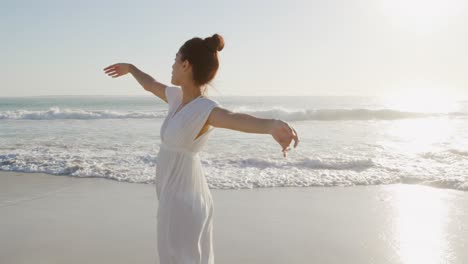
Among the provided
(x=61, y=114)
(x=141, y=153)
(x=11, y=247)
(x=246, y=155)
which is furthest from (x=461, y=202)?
(x=61, y=114)

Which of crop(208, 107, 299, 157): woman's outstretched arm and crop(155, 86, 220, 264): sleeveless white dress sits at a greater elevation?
crop(208, 107, 299, 157): woman's outstretched arm

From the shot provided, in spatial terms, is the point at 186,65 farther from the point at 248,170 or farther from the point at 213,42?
the point at 248,170

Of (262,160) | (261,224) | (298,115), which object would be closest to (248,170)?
(262,160)

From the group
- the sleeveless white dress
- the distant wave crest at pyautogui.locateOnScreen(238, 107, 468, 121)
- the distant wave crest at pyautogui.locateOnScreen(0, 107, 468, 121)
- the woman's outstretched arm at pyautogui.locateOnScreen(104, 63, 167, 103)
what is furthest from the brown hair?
the distant wave crest at pyautogui.locateOnScreen(238, 107, 468, 121)

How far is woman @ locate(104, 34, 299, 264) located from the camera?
2.12 m

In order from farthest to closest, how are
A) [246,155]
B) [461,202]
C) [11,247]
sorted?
1. [246,155]
2. [461,202]
3. [11,247]

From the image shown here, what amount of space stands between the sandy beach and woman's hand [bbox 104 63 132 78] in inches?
82.8

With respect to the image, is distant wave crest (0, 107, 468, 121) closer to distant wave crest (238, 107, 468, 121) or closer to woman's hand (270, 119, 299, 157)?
distant wave crest (238, 107, 468, 121)

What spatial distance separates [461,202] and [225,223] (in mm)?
3677

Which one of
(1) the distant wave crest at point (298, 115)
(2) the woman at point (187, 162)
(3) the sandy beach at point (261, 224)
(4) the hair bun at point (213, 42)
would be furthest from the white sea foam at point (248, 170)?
(1) the distant wave crest at point (298, 115)

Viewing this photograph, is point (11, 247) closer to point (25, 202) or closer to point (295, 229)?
point (25, 202)

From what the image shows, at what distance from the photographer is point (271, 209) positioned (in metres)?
6.09

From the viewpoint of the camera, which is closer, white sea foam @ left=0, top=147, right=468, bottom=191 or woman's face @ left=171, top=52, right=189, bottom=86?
woman's face @ left=171, top=52, right=189, bottom=86

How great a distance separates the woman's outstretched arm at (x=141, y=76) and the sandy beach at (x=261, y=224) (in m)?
2.11
